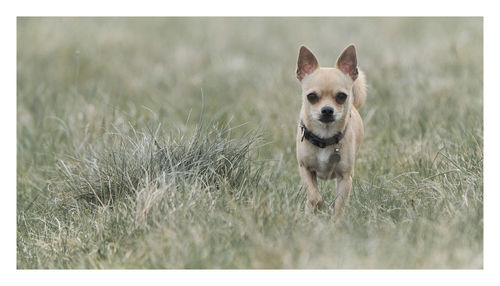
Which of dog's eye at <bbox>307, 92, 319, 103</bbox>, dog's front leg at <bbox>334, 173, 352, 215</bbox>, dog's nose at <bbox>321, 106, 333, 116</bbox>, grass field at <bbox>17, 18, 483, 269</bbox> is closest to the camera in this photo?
grass field at <bbox>17, 18, 483, 269</bbox>

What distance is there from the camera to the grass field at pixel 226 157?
471 centimetres

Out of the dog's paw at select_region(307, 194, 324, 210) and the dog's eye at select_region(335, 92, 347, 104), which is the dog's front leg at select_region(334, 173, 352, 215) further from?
the dog's eye at select_region(335, 92, 347, 104)

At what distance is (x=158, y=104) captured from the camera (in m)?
9.06

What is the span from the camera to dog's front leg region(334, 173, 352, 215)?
552cm

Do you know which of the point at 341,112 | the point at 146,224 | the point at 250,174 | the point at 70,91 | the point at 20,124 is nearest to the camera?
the point at 146,224

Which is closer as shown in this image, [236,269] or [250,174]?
[236,269]

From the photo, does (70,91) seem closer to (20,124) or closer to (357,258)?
(20,124)

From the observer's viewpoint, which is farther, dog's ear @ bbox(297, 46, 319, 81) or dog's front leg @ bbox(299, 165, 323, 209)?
dog's ear @ bbox(297, 46, 319, 81)

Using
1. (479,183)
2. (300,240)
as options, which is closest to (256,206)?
(300,240)

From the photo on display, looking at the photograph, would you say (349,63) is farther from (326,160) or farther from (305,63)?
(326,160)

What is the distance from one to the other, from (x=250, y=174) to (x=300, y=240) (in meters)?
1.44

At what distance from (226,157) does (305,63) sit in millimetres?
970

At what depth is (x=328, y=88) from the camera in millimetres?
5336

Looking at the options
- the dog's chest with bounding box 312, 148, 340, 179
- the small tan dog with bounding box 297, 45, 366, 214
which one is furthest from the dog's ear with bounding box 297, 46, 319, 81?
the dog's chest with bounding box 312, 148, 340, 179
